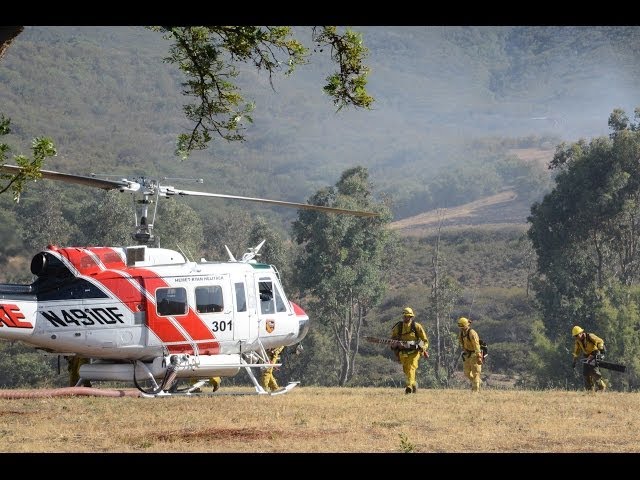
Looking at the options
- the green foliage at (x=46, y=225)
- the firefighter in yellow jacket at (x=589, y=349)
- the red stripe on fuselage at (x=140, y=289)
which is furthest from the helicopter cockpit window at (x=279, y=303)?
the green foliage at (x=46, y=225)

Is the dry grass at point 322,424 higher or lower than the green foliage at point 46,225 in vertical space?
lower

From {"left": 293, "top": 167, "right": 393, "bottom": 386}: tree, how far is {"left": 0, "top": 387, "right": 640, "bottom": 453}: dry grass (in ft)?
130

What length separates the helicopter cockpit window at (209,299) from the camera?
18.9 m

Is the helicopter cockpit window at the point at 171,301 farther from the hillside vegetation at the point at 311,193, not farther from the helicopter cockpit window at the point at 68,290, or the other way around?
the hillside vegetation at the point at 311,193

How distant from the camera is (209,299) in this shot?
19.0 m

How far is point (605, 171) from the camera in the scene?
58.3 meters

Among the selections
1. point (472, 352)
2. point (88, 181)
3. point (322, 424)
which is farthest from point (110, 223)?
point (322, 424)

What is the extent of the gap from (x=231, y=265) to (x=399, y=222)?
146477 millimetres

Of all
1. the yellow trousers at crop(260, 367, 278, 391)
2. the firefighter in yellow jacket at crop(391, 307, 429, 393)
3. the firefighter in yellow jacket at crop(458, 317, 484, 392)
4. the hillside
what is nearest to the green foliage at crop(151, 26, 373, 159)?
the firefighter in yellow jacket at crop(391, 307, 429, 393)

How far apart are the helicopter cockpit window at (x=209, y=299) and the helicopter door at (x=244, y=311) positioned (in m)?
0.29

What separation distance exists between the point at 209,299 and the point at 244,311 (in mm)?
705

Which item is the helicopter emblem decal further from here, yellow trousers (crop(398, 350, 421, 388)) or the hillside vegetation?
the hillside vegetation

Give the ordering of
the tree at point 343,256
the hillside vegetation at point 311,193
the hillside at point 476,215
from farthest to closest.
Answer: the hillside at point 476,215, the hillside vegetation at point 311,193, the tree at point 343,256
